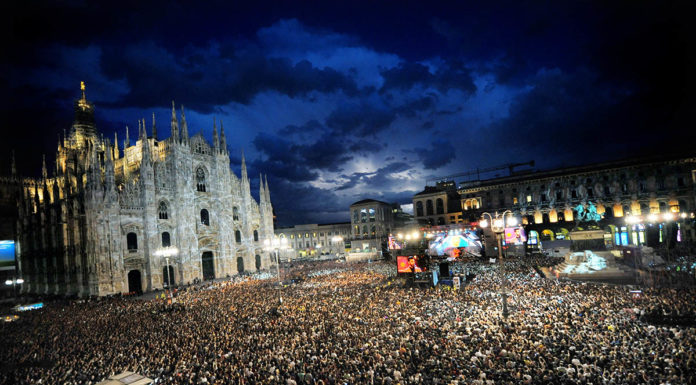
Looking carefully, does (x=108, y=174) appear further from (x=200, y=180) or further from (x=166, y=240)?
(x=200, y=180)

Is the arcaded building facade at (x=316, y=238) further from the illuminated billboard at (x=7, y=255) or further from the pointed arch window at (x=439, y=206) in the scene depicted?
the illuminated billboard at (x=7, y=255)

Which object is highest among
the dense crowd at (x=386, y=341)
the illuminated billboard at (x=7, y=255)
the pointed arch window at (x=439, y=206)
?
the pointed arch window at (x=439, y=206)

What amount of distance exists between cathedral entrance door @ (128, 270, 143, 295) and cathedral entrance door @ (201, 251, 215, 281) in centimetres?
842

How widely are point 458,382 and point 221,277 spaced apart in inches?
1774

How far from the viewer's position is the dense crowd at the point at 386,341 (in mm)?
11500

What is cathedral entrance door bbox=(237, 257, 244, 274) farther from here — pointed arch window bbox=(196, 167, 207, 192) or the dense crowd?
the dense crowd

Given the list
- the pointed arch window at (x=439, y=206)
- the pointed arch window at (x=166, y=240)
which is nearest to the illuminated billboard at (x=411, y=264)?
the pointed arch window at (x=166, y=240)

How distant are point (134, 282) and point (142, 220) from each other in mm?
7308

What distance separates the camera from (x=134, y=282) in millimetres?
41688

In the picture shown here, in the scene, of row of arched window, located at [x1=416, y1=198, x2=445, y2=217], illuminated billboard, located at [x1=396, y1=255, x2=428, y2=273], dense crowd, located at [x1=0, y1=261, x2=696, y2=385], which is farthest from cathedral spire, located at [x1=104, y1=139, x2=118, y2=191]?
row of arched window, located at [x1=416, y1=198, x2=445, y2=217]

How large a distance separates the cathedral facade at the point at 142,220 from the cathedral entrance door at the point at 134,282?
11cm

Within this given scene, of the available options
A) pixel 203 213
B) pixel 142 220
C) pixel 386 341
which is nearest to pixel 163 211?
pixel 142 220

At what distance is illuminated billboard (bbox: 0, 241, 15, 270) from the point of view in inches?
2052

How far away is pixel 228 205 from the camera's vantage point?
52469mm
